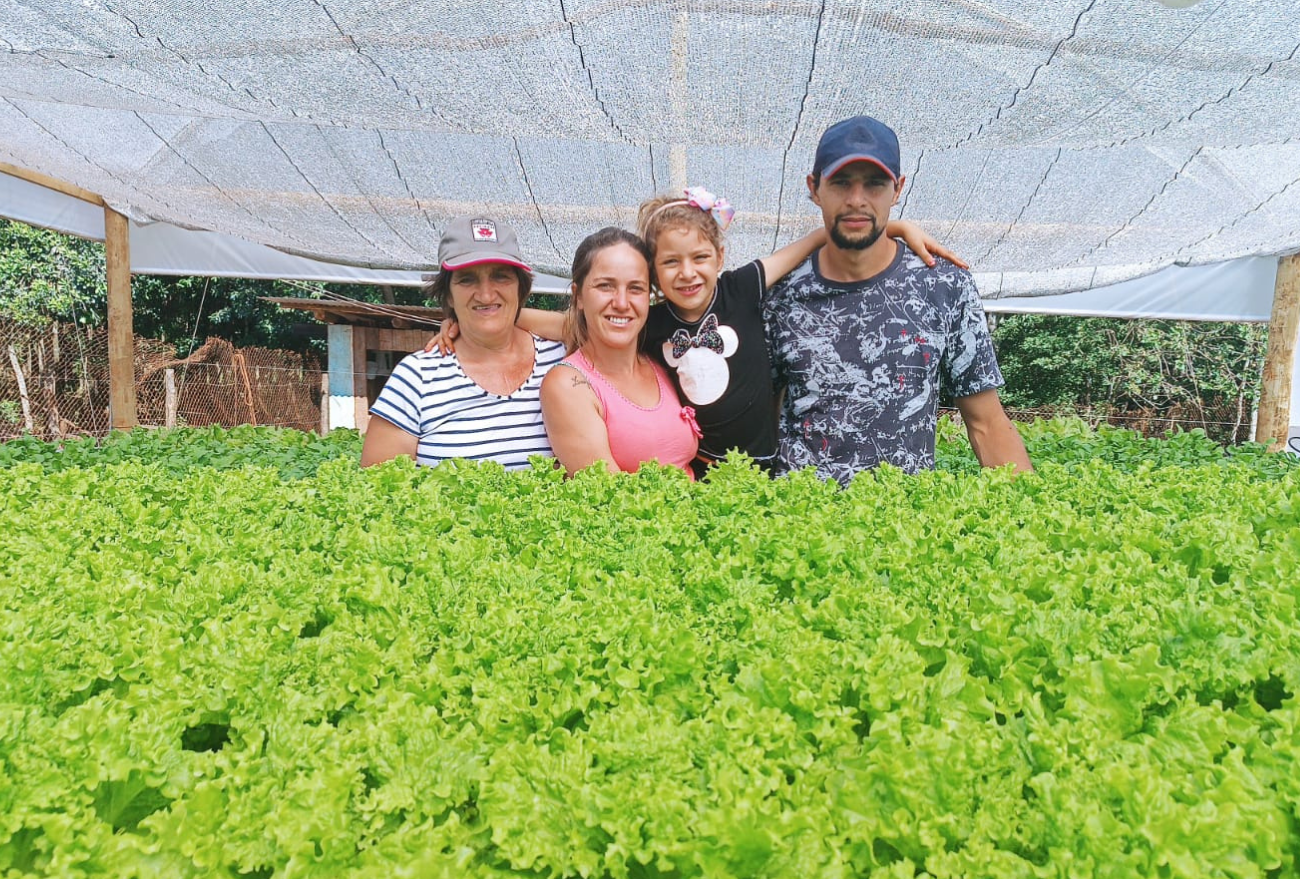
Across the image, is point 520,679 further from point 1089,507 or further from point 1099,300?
point 1099,300

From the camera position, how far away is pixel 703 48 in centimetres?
482

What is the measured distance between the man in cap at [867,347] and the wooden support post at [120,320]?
7.71m

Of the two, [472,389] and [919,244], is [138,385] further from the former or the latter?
[919,244]

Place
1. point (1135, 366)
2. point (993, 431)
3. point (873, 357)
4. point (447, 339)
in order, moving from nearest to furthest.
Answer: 1. point (873, 357)
2. point (447, 339)
3. point (993, 431)
4. point (1135, 366)

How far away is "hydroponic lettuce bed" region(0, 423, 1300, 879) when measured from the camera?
1225mm

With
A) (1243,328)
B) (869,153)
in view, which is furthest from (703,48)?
(1243,328)

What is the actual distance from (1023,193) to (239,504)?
6263 mm

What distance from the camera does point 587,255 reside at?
3266 mm

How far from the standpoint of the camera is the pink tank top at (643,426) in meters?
3.28

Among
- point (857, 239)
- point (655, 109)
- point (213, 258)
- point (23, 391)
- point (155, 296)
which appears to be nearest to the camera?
point (857, 239)

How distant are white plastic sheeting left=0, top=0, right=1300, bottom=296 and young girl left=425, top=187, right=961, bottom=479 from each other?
1.66 meters

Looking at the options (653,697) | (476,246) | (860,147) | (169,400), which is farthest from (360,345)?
(653,697)

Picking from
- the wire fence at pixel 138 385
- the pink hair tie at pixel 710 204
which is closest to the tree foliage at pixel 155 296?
Result: the wire fence at pixel 138 385

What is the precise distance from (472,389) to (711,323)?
0.95m
